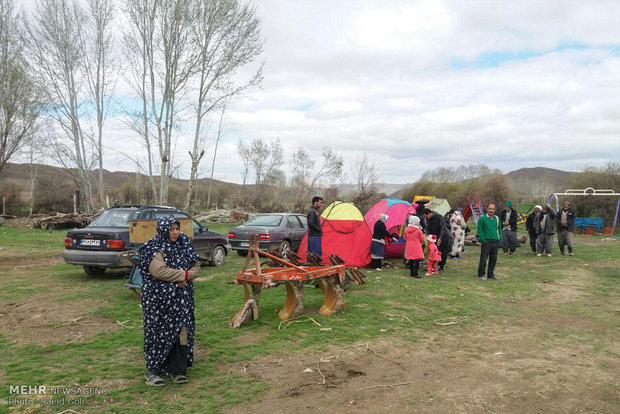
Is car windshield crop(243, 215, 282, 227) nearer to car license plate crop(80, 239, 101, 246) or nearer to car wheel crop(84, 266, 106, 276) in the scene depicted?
car wheel crop(84, 266, 106, 276)

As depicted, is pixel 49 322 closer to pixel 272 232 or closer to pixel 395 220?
pixel 272 232

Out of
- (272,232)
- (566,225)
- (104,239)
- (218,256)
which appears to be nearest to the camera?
(104,239)

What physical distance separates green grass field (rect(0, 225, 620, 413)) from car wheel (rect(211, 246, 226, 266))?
33 centimetres

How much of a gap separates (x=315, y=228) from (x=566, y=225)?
1029 centimetres

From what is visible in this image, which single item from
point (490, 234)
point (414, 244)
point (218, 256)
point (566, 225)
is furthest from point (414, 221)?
point (566, 225)

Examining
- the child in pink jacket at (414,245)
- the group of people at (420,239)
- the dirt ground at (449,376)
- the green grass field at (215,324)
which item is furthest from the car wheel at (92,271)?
the child in pink jacket at (414,245)

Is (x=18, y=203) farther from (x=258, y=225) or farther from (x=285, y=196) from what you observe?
(x=258, y=225)

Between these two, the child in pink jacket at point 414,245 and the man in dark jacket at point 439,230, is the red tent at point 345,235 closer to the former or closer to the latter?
the child in pink jacket at point 414,245

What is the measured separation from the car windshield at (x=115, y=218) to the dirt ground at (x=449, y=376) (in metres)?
5.35

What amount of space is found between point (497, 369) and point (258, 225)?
9408 mm

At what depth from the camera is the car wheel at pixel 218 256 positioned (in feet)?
38.3

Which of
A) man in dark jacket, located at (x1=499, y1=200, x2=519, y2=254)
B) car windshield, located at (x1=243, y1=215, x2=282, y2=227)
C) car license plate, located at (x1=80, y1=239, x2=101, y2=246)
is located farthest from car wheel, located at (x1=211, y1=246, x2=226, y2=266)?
man in dark jacket, located at (x1=499, y1=200, x2=519, y2=254)

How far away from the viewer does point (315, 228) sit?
9570 mm

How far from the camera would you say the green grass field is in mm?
4168
